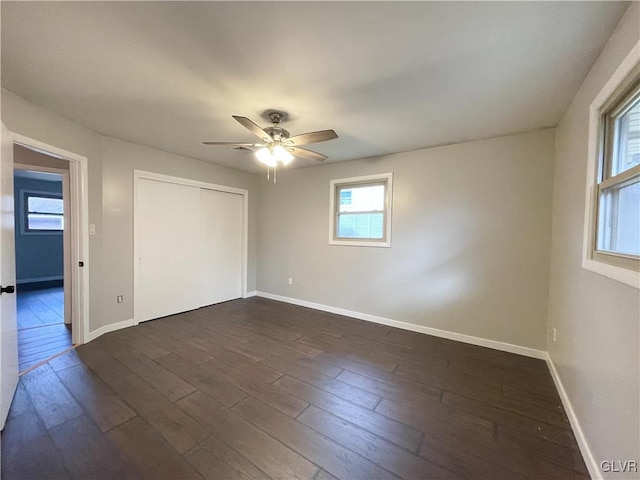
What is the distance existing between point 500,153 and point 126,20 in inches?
138

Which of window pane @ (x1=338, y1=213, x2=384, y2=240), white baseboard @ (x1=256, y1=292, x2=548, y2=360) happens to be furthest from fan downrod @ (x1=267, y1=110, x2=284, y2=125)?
white baseboard @ (x1=256, y1=292, x2=548, y2=360)

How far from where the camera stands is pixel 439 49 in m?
1.54

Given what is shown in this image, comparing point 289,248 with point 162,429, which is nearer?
point 162,429

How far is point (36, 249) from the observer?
568 cm

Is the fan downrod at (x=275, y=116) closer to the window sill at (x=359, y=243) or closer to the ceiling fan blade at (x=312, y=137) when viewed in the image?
the ceiling fan blade at (x=312, y=137)

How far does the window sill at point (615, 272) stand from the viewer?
110cm

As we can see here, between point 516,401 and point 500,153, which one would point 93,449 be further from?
point 500,153

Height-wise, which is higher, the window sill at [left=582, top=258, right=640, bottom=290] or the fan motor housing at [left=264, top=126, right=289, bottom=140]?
the fan motor housing at [left=264, top=126, right=289, bottom=140]

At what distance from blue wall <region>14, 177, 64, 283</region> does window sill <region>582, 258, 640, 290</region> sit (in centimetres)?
903

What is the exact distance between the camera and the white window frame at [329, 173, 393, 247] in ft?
11.9

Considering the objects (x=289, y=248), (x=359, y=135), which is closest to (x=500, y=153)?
(x=359, y=135)

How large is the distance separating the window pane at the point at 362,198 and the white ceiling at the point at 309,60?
129 centimetres

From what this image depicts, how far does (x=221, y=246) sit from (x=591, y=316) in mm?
4682

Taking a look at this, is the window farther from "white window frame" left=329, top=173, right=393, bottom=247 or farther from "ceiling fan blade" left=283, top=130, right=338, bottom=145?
"ceiling fan blade" left=283, top=130, right=338, bottom=145
